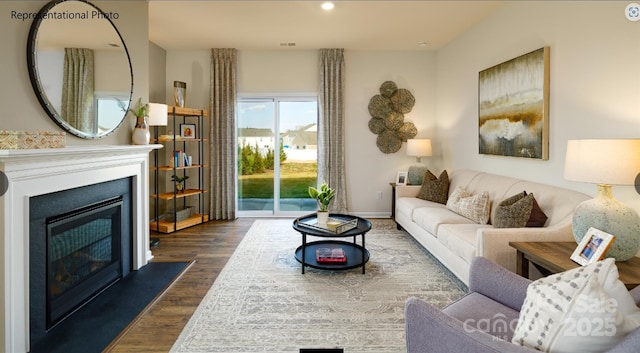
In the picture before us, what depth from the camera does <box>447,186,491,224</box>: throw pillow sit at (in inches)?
137

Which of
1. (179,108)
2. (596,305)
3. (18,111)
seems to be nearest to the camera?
(596,305)

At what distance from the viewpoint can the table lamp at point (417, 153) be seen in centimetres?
532

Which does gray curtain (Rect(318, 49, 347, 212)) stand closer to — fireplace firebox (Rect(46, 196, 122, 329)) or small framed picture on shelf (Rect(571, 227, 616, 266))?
fireplace firebox (Rect(46, 196, 122, 329))

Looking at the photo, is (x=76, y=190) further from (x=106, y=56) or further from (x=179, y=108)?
(x=179, y=108)

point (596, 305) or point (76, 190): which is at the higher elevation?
point (76, 190)

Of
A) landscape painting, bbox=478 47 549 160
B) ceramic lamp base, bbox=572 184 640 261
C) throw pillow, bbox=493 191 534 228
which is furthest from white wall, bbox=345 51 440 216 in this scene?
ceramic lamp base, bbox=572 184 640 261

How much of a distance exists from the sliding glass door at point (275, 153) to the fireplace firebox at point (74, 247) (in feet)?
8.72

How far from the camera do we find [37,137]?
2.08 meters

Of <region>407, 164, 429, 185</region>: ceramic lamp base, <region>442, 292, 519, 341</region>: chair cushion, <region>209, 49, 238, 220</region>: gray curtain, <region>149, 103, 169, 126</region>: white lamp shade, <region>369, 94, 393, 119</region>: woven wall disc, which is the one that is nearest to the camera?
<region>442, 292, 519, 341</region>: chair cushion

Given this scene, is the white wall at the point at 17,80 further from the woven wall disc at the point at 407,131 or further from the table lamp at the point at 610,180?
the woven wall disc at the point at 407,131

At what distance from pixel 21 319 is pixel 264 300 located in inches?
58.1

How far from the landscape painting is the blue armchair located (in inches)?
78.2

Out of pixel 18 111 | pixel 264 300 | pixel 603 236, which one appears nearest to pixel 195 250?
pixel 264 300

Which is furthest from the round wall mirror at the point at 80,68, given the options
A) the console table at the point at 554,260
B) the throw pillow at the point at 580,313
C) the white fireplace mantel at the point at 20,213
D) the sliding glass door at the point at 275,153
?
the console table at the point at 554,260
